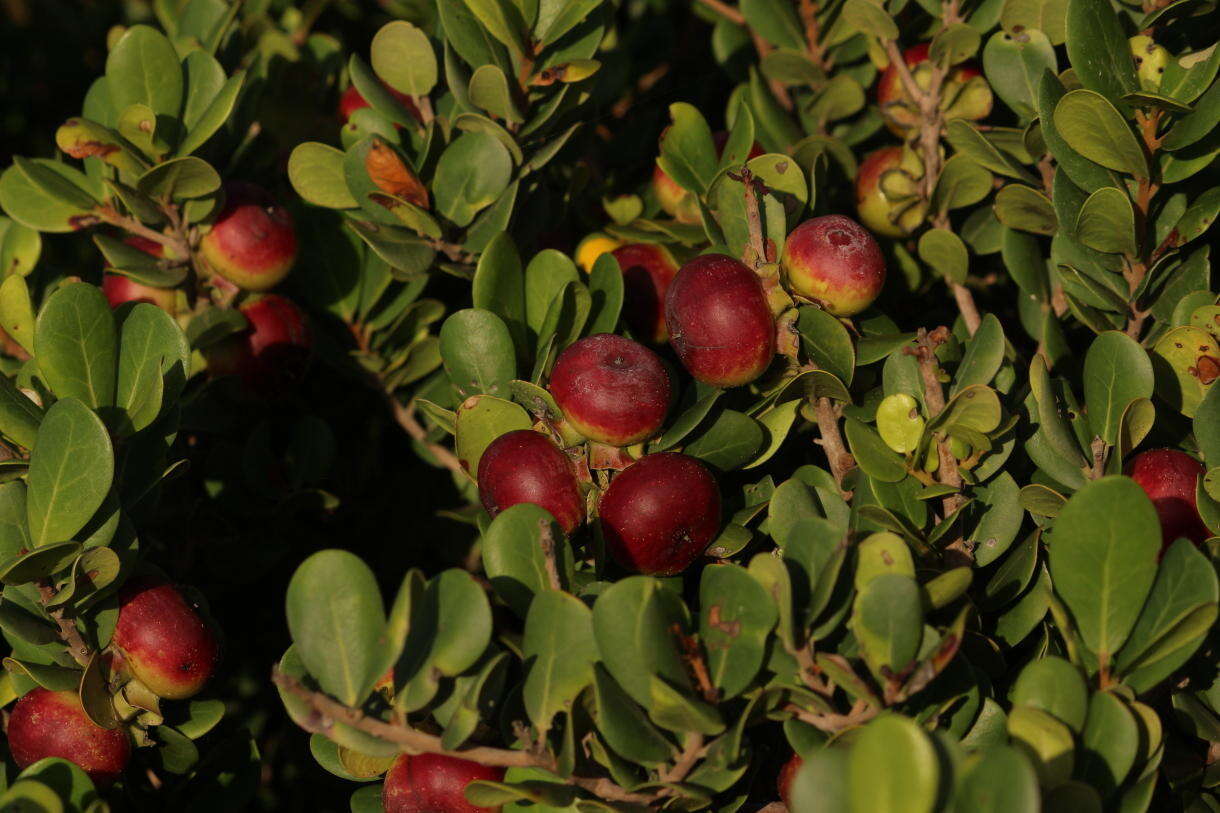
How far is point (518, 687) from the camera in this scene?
1318 millimetres

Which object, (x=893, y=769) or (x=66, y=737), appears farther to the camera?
(x=66, y=737)

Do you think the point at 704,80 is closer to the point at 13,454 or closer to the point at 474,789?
the point at 13,454

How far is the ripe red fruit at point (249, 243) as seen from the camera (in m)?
1.89

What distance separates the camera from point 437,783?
4.48 ft

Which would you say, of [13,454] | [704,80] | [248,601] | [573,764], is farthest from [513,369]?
[704,80]

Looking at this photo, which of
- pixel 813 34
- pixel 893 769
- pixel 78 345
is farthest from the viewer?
pixel 813 34

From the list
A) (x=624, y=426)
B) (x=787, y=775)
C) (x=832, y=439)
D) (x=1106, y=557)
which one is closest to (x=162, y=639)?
(x=624, y=426)

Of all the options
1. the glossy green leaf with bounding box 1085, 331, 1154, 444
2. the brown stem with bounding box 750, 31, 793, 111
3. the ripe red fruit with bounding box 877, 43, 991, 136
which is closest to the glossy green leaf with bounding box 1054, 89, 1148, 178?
the glossy green leaf with bounding box 1085, 331, 1154, 444

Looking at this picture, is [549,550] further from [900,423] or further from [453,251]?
[453,251]

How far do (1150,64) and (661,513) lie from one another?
3.31 feet

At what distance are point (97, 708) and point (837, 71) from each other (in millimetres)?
1751

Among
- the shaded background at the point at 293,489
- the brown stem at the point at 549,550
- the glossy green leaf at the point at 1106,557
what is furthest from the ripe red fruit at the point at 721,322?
the shaded background at the point at 293,489

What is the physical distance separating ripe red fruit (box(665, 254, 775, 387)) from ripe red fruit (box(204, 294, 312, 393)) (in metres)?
0.74

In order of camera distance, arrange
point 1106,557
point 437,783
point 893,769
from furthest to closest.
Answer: point 437,783 < point 1106,557 < point 893,769
